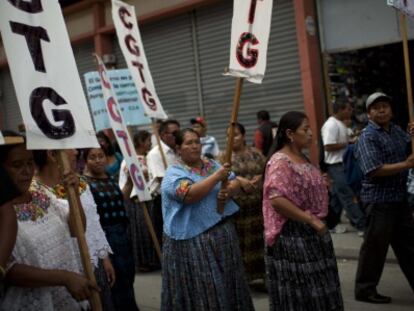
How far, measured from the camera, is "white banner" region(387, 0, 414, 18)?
450cm

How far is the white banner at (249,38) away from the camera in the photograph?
3.67 metres

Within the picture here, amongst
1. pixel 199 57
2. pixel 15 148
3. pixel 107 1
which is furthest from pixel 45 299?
pixel 107 1

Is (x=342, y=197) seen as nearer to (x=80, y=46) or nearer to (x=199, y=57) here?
(x=199, y=57)

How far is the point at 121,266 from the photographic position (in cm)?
461

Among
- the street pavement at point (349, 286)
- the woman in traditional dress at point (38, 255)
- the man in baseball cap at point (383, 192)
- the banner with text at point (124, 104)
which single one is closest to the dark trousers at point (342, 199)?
the street pavement at point (349, 286)

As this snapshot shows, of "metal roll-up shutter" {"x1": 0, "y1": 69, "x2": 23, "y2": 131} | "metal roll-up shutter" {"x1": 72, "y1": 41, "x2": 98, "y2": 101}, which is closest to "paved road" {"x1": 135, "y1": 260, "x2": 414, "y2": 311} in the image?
"metal roll-up shutter" {"x1": 72, "y1": 41, "x2": 98, "y2": 101}

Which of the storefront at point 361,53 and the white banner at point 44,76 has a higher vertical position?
the storefront at point 361,53

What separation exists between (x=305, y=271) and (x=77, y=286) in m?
1.79

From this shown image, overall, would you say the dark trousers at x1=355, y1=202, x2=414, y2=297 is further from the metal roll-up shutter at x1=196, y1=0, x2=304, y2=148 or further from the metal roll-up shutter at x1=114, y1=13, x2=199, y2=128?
the metal roll-up shutter at x1=114, y1=13, x2=199, y2=128

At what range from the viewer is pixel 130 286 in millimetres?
4770

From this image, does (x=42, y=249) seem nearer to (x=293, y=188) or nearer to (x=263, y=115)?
(x=293, y=188)

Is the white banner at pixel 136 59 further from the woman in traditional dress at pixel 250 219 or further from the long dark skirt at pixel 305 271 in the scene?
the long dark skirt at pixel 305 271

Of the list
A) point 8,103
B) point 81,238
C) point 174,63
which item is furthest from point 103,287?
point 8,103

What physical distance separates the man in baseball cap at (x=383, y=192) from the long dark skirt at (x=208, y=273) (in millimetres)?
1487
